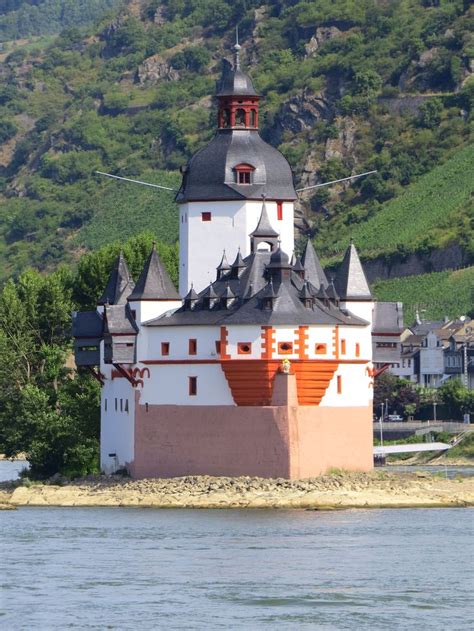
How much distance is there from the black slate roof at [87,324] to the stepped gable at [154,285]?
3709mm

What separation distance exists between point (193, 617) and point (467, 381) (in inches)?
4040

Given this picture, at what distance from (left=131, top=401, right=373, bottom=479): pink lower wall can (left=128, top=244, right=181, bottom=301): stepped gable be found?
3752mm

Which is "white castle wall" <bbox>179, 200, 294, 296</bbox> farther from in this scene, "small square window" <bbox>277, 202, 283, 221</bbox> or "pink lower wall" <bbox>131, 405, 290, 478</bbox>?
"pink lower wall" <bbox>131, 405, 290, 478</bbox>

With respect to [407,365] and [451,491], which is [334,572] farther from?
[407,365]

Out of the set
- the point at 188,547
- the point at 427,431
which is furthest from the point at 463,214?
the point at 188,547

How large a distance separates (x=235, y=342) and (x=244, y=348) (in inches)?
14.0

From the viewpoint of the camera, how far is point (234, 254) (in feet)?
314

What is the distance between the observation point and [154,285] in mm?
91938

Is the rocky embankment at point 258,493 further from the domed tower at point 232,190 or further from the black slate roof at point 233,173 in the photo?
the black slate roof at point 233,173

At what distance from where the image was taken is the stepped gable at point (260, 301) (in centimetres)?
8775

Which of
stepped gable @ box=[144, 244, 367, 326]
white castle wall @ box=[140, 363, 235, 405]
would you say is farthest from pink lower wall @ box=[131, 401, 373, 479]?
stepped gable @ box=[144, 244, 367, 326]

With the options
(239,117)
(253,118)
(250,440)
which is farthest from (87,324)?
(250,440)

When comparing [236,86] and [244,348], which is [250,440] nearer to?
[244,348]

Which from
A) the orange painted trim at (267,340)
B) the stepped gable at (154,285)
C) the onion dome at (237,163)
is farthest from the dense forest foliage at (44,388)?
the orange painted trim at (267,340)
